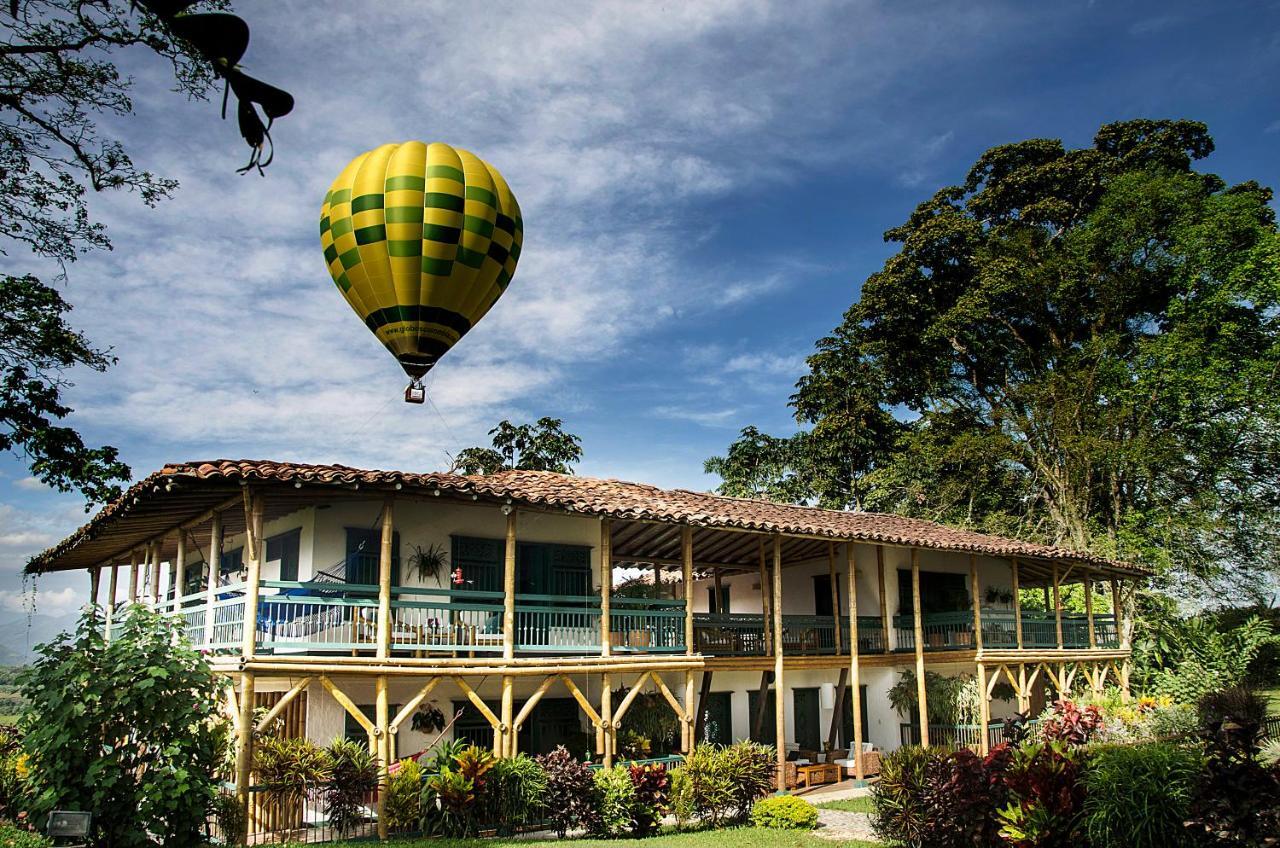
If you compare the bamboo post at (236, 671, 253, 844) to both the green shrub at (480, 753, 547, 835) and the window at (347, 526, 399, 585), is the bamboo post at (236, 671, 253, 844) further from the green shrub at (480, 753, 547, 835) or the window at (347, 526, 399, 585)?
the window at (347, 526, 399, 585)

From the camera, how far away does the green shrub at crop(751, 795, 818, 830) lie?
14836 millimetres

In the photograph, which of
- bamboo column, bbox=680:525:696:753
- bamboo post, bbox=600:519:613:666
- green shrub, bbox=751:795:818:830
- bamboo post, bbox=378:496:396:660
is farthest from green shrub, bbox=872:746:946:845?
bamboo post, bbox=378:496:396:660

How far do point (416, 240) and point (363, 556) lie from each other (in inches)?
234

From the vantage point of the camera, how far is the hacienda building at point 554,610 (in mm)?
13938

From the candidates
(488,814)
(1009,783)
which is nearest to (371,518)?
(488,814)

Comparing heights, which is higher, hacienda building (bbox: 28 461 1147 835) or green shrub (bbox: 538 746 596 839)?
hacienda building (bbox: 28 461 1147 835)

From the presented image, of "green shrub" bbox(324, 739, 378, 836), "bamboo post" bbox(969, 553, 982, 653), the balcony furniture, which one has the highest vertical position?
"bamboo post" bbox(969, 553, 982, 653)

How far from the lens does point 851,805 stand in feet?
56.7

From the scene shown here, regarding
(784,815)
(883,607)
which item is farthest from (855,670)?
(784,815)

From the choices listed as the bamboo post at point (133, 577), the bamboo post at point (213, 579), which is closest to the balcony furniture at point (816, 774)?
the bamboo post at point (213, 579)

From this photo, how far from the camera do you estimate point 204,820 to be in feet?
35.8

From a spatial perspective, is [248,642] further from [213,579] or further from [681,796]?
[681,796]

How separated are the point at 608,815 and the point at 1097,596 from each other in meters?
25.3

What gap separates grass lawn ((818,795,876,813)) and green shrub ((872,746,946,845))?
394cm
